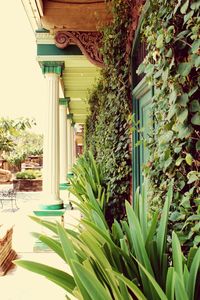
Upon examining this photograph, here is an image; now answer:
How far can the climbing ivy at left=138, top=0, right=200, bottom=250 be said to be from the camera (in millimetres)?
1426

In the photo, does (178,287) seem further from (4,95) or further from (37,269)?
(4,95)

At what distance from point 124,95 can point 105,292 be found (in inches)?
108

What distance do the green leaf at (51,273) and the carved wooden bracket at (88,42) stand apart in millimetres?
3666

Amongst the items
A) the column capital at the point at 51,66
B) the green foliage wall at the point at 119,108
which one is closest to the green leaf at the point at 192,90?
the green foliage wall at the point at 119,108

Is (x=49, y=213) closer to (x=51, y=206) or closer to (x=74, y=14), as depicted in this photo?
(x=51, y=206)

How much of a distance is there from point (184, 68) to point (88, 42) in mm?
3448

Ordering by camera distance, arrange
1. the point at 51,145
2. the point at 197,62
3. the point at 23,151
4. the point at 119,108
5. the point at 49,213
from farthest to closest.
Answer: the point at 23,151 < the point at 51,145 < the point at 49,213 < the point at 119,108 < the point at 197,62

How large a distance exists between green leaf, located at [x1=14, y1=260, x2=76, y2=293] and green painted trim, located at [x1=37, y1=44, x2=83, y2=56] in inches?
171

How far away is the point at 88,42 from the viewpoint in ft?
15.4

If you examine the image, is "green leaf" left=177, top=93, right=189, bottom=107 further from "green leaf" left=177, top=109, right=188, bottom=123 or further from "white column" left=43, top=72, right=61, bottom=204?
"white column" left=43, top=72, right=61, bottom=204

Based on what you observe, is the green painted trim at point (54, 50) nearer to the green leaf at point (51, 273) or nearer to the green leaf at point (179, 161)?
the green leaf at point (179, 161)

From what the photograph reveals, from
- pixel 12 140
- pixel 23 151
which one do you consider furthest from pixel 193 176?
pixel 23 151

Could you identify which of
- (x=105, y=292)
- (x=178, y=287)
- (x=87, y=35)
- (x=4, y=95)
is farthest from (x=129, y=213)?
(x=4, y=95)

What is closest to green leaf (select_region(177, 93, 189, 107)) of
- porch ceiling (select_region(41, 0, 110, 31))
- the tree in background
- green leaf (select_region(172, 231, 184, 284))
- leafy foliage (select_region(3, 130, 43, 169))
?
green leaf (select_region(172, 231, 184, 284))
